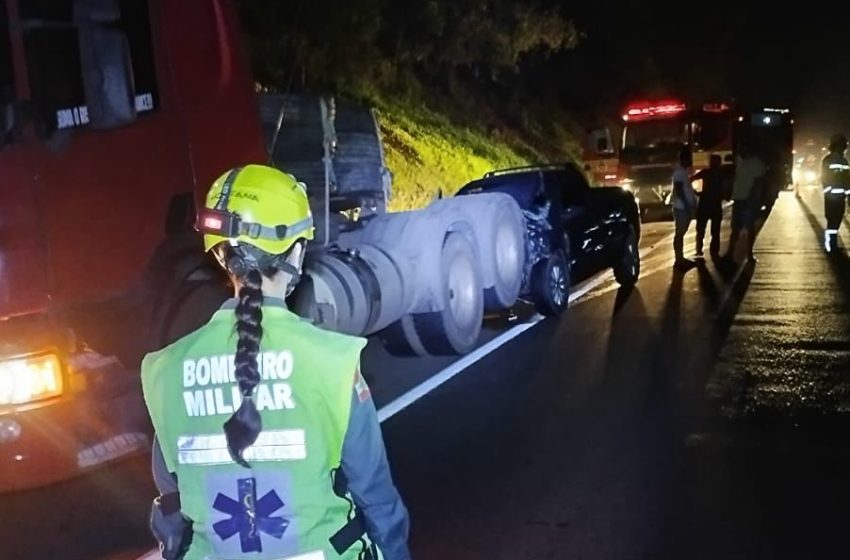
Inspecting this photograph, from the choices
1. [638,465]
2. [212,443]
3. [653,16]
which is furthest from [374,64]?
[653,16]

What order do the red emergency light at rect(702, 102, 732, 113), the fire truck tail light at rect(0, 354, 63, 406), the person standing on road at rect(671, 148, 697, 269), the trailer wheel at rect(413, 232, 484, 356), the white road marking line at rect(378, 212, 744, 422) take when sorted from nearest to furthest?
the fire truck tail light at rect(0, 354, 63, 406) → the white road marking line at rect(378, 212, 744, 422) → the trailer wheel at rect(413, 232, 484, 356) → the person standing on road at rect(671, 148, 697, 269) → the red emergency light at rect(702, 102, 732, 113)

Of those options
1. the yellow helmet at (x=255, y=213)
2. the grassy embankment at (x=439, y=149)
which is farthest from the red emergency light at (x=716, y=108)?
the yellow helmet at (x=255, y=213)

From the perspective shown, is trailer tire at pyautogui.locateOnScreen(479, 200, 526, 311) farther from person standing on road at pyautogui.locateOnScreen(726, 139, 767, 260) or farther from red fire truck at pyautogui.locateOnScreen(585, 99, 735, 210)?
red fire truck at pyautogui.locateOnScreen(585, 99, 735, 210)

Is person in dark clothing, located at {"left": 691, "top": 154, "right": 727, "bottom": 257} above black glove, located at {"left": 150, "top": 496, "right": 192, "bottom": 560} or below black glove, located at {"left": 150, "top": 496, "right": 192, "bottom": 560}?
below

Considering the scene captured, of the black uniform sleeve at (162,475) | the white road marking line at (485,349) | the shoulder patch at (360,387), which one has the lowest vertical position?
the white road marking line at (485,349)

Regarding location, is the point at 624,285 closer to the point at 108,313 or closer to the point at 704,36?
the point at 108,313

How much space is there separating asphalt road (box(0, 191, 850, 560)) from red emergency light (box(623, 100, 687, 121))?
1529cm

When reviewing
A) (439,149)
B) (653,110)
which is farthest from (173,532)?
(653,110)

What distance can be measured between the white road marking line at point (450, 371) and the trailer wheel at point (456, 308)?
13cm

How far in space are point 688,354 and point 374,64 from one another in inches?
613

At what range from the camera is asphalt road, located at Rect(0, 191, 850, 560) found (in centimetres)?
556

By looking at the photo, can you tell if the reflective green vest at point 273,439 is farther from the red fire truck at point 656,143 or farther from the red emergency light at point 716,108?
the red emergency light at point 716,108

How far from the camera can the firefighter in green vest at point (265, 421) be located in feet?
8.08

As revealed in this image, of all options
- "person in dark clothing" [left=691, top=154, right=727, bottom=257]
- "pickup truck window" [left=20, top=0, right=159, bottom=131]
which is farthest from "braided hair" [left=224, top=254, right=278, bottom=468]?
"person in dark clothing" [left=691, top=154, right=727, bottom=257]
